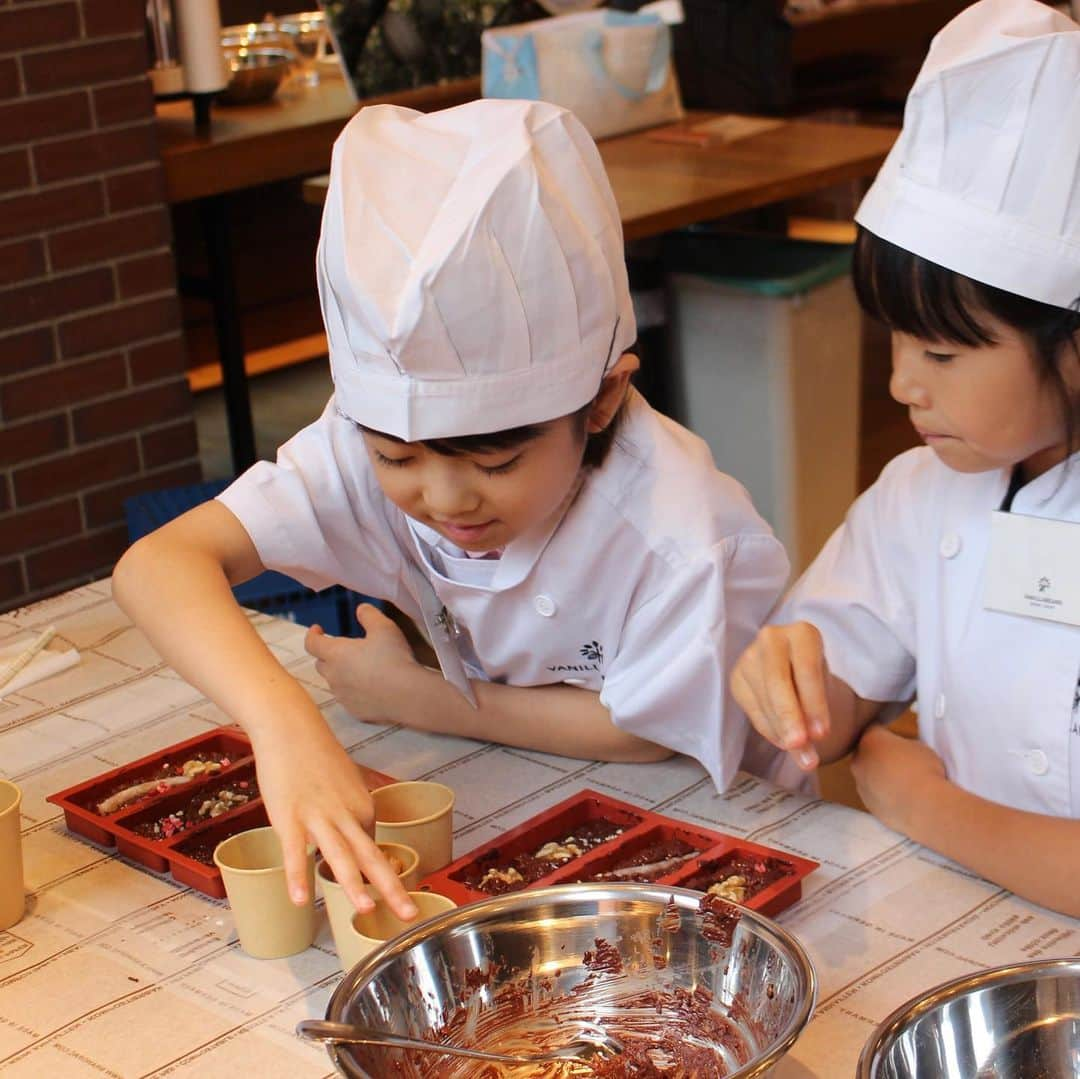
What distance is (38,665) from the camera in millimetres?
1562

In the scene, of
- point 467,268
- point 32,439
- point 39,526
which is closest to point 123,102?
point 32,439

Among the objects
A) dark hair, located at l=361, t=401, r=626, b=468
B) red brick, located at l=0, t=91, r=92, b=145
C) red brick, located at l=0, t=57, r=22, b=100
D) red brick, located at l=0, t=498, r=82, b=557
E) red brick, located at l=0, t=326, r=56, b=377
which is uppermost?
red brick, located at l=0, t=57, r=22, b=100

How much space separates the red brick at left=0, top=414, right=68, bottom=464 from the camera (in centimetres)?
266

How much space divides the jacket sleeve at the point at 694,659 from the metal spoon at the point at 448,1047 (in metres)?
0.35

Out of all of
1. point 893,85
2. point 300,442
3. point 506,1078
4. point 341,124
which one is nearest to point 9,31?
point 341,124

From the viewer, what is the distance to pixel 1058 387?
1167mm

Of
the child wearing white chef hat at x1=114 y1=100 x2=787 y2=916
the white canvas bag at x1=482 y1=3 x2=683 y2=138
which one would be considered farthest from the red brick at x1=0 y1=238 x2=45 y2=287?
the child wearing white chef hat at x1=114 y1=100 x2=787 y2=916

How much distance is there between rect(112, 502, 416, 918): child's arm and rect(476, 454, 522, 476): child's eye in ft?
0.71

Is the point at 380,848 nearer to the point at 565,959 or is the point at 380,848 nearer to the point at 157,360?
the point at 565,959

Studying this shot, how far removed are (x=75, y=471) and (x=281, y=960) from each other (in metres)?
1.83

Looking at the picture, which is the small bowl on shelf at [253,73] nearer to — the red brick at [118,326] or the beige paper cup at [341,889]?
the red brick at [118,326]

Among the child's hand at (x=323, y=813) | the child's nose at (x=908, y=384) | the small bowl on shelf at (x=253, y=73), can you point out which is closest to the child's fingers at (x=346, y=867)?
the child's hand at (x=323, y=813)

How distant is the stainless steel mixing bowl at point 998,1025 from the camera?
35.3 inches

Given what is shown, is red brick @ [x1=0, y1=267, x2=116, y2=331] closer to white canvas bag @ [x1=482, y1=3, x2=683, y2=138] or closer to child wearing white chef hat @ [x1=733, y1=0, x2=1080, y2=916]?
white canvas bag @ [x1=482, y1=3, x2=683, y2=138]
